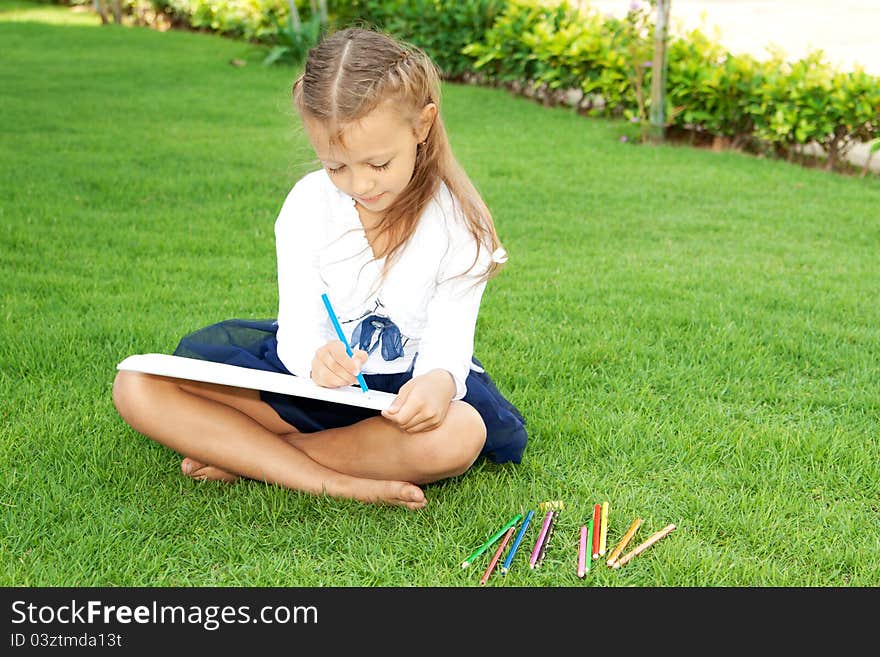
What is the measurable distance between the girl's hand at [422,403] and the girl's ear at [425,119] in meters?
0.50

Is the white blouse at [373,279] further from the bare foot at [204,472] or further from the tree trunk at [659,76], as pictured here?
the tree trunk at [659,76]

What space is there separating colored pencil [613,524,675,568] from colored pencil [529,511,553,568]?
0.15 m

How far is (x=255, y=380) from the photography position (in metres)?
2.07

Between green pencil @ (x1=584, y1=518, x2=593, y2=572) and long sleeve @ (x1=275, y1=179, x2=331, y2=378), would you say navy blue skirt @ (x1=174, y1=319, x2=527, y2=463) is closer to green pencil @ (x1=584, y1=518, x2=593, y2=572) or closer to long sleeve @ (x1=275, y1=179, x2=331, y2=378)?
long sleeve @ (x1=275, y1=179, x2=331, y2=378)

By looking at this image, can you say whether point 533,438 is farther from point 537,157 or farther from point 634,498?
point 537,157

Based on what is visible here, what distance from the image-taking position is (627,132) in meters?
6.26

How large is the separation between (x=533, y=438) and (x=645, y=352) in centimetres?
69

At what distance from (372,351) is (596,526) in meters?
0.64

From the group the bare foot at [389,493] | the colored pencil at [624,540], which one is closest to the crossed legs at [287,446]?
the bare foot at [389,493]

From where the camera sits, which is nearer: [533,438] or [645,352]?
[533,438]

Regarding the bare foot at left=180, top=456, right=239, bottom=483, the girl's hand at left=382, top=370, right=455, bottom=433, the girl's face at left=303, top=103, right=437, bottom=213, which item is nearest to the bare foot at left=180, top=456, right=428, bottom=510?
the bare foot at left=180, top=456, right=239, bottom=483

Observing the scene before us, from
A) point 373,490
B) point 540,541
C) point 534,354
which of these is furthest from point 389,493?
point 534,354

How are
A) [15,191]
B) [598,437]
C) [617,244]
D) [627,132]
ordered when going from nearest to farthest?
[598,437] < [617,244] < [15,191] < [627,132]

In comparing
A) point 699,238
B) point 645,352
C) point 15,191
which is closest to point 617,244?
point 699,238
